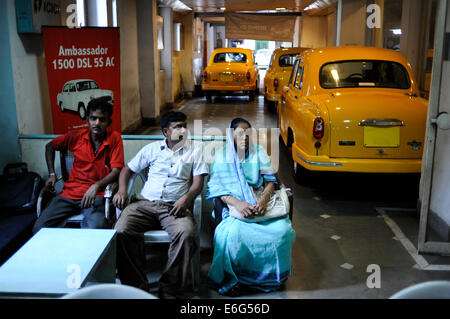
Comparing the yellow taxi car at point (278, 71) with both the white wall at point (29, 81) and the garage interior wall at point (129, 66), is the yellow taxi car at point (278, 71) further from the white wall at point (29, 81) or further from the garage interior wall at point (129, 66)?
the white wall at point (29, 81)

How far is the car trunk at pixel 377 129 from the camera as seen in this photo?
4781 mm

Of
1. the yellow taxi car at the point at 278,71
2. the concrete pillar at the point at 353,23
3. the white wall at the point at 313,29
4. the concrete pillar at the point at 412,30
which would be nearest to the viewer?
the concrete pillar at the point at 412,30

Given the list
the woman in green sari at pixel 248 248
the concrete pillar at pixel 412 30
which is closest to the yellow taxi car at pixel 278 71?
the concrete pillar at pixel 412 30

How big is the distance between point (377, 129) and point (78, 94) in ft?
10.4

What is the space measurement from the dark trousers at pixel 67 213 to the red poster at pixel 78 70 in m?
1.30

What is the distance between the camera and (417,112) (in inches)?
190

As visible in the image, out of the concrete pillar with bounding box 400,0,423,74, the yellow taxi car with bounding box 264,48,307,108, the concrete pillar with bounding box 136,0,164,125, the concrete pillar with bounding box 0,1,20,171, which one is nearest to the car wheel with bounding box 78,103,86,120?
the concrete pillar with bounding box 0,1,20,171

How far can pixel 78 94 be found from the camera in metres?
4.68

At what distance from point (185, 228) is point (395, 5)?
12.5 metres

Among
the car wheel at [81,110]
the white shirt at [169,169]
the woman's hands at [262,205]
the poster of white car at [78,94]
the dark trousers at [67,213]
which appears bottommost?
the dark trousers at [67,213]

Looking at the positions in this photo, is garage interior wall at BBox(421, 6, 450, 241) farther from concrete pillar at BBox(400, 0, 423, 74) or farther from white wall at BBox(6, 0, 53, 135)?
concrete pillar at BBox(400, 0, 423, 74)

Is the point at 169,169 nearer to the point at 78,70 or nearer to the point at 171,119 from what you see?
the point at 171,119

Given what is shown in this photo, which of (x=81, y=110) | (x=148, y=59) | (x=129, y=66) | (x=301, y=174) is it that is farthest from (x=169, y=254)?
(x=148, y=59)

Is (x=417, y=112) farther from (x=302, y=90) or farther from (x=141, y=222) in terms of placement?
(x=141, y=222)
